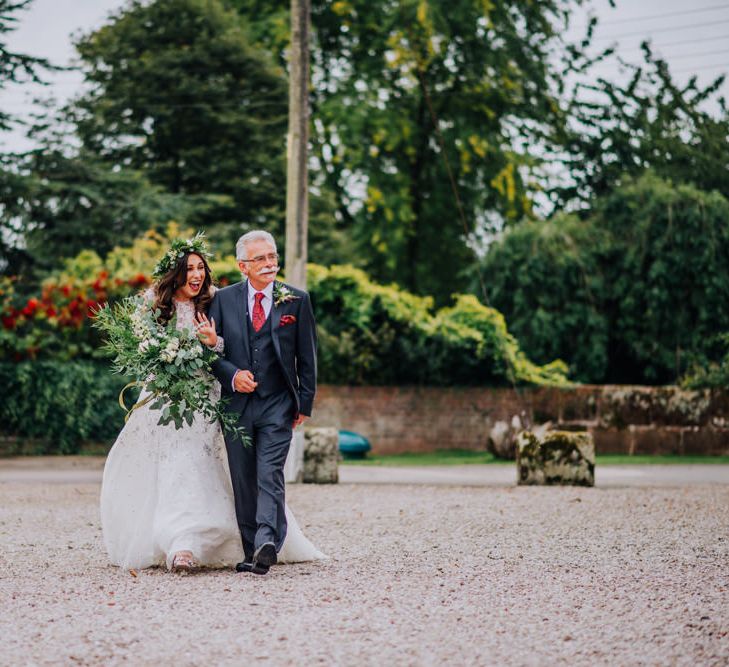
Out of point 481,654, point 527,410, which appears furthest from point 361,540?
point 527,410

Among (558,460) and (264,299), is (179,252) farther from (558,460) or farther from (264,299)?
(558,460)

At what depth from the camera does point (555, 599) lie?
6598 mm

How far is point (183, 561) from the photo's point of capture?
24.4ft

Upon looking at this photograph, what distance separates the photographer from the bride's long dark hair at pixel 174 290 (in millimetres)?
8047

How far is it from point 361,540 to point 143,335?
2.82 metres

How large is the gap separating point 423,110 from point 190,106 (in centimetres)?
643

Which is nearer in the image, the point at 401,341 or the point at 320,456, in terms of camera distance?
the point at 320,456

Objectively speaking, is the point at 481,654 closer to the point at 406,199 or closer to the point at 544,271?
the point at 544,271

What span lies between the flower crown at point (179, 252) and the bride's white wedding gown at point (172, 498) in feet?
0.89

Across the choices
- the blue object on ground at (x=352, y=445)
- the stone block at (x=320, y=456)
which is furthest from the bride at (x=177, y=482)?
the blue object on ground at (x=352, y=445)

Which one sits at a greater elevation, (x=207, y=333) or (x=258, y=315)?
(x=258, y=315)

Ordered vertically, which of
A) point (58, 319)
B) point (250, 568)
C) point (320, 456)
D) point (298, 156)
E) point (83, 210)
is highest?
point (83, 210)

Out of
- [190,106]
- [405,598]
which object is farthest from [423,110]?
[405,598]

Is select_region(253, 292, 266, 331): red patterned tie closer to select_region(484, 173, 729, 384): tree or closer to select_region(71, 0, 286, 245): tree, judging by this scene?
select_region(484, 173, 729, 384): tree
